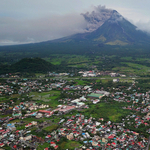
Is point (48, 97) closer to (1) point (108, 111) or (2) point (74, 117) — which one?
(2) point (74, 117)

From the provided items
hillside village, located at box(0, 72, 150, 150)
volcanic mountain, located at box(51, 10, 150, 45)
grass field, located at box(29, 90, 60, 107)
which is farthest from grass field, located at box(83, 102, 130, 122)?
volcanic mountain, located at box(51, 10, 150, 45)

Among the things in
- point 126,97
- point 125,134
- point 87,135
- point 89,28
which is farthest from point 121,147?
point 89,28

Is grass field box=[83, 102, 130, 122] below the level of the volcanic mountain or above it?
below

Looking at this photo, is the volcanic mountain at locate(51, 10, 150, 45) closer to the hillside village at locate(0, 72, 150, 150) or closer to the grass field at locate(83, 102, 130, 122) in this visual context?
the hillside village at locate(0, 72, 150, 150)

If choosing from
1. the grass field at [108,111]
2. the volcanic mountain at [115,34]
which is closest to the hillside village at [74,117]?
the grass field at [108,111]

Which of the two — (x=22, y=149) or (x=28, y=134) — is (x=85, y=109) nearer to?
(x=28, y=134)

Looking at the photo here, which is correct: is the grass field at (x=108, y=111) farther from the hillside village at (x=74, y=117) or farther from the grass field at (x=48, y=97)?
the grass field at (x=48, y=97)

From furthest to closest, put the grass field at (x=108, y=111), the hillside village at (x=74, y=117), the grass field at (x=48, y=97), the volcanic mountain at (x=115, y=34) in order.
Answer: the volcanic mountain at (x=115, y=34), the grass field at (x=48, y=97), the grass field at (x=108, y=111), the hillside village at (x=74, y=117)
